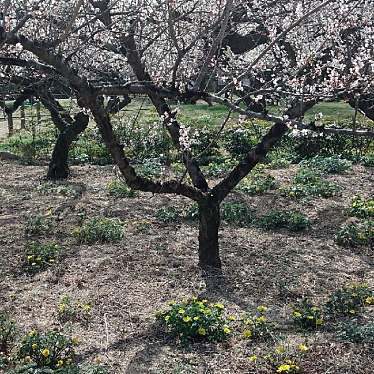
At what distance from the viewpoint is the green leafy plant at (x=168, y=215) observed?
23.9 feet

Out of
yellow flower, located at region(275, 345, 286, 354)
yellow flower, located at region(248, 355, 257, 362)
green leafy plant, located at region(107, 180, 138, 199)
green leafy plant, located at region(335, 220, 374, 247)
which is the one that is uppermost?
green leafy plant, located at region(107, 180, 138, 199)

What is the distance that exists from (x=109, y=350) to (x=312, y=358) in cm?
147

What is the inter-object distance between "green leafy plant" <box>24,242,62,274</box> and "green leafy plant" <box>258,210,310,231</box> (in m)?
2.52

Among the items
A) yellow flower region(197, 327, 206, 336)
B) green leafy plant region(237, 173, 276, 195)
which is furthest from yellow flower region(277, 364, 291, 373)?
green leafy plant region(237, 173, 276, 195)

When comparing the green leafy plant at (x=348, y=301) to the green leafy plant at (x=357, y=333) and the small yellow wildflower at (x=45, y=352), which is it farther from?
the small yellow wildflower at (x=45, y=352)

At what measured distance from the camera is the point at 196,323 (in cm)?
430

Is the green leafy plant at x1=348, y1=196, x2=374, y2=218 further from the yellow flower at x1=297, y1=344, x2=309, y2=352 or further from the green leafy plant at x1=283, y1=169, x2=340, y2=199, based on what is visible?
the yellow flower at x1=297, y1=344, x2=309, y2=352

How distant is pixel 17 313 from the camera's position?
4.85 m

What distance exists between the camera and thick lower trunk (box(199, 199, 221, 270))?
5.39m

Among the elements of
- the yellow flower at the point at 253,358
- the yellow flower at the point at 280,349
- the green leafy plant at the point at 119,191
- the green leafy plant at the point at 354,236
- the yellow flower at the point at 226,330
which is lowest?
the yellow flower at the point at 253,358

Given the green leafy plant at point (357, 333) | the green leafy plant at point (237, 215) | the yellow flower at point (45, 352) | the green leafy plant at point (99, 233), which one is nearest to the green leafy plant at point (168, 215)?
the green leafy plant at point (237, 215)

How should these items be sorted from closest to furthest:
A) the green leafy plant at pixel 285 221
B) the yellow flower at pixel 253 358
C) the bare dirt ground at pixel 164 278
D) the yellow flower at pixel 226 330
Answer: the yellow flower at pixel 253 358
the bare dirt ground at pixel 164 278
the yellow flower at pixel 226 330
the green leafy plant at pixel 285 221

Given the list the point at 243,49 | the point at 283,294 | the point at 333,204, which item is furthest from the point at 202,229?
the point at 243,49

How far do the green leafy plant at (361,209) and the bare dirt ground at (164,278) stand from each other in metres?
0.18
